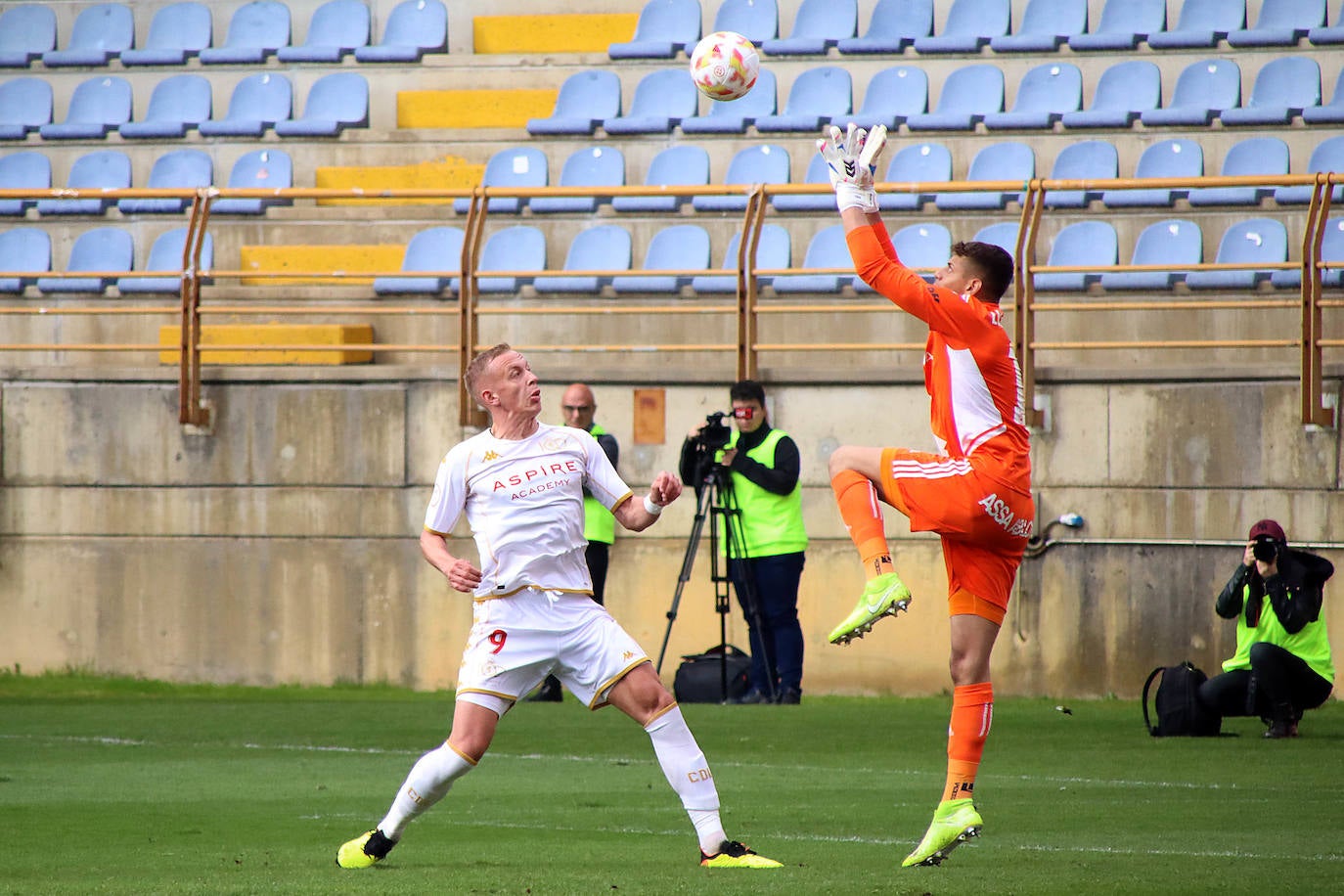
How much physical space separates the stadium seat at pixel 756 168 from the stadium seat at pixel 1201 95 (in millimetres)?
3249

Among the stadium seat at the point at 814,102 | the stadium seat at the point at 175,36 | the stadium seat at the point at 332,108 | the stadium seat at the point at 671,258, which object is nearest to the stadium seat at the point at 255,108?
the stadium seat at the point at 332,108

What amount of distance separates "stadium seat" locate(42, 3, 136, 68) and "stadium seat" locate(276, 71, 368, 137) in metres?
2.62

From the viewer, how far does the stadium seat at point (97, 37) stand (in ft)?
64.3

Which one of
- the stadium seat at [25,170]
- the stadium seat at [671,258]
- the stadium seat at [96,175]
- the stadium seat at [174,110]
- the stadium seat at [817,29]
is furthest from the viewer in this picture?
the stadium seat at [174,110]

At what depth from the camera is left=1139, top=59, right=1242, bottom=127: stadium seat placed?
16.0 metres

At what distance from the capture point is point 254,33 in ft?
65.2

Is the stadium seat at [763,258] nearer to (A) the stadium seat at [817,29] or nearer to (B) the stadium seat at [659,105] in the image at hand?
(B) the stadium seat at [659,105]

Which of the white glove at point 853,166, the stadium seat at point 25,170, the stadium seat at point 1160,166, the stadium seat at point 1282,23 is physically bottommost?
the white glove at point 853,166

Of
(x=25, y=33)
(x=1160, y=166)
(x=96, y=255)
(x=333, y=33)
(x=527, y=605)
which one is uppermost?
(x=25, y=33)

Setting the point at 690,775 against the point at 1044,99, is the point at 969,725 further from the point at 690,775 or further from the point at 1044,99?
the point at 1044,99

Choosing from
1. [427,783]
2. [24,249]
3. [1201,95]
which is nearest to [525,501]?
[427,783]

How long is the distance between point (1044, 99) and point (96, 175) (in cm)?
937

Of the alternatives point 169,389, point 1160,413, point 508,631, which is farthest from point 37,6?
point 508,631

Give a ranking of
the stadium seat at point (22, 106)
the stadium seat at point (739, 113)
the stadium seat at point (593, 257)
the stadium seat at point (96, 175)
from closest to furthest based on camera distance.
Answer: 1. the stadium seat at point (593, 257)
2. the stadium seat at point (739, 113)
3. the stadium seat at point (96, 175)
4. the stadium seat at point (22, 106)
